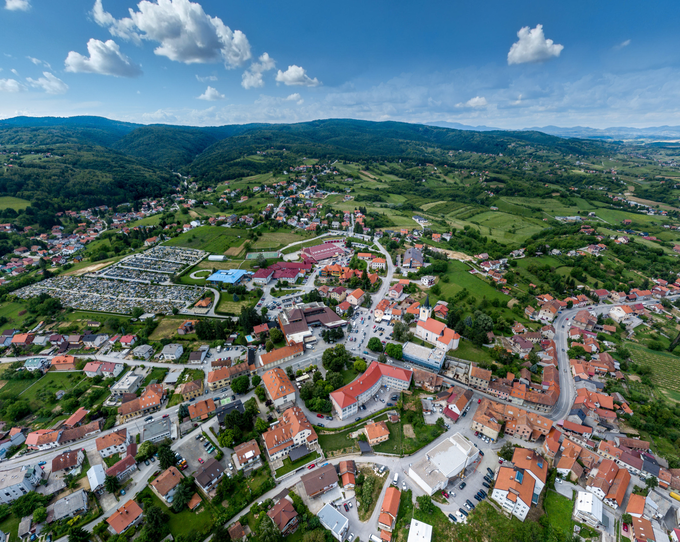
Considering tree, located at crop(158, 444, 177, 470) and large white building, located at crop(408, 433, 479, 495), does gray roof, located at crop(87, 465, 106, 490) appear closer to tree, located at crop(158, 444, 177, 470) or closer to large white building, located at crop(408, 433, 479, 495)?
tree, located at crop(158, 444, 177, 470)

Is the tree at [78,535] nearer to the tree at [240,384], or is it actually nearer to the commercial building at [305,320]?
the tree at [240,384]

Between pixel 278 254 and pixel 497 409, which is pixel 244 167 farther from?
pixel 497 409

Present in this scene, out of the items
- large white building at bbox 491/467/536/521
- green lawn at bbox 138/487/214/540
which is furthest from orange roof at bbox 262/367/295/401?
large white building at bbox 491/467/536/521

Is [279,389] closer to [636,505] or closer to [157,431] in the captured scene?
[157,431]

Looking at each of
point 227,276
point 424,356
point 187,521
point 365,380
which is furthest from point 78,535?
point 227,276

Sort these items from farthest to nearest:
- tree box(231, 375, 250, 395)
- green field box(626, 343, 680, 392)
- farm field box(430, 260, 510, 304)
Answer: farm field box(430, 260, 510, 304)
green field box(626, 343, 680, 392)
tree box(231, 375, 250, 395)

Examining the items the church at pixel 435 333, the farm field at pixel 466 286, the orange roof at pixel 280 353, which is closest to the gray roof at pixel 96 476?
the orange roof at pixel 280 353

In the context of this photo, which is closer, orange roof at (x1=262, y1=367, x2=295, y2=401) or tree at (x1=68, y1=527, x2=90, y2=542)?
tree at (x1=68, y1=527, x2=90, y2=542)
